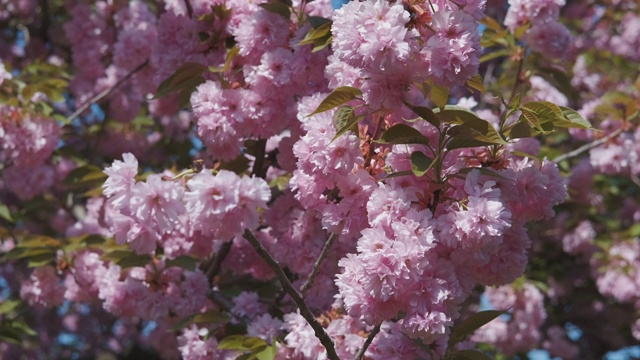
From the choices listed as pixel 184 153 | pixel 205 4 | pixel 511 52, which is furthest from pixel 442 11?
pixel 184 153

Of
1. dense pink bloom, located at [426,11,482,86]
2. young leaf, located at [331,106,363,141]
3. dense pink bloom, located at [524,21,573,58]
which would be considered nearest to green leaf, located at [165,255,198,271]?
young leaf, located at [331,106,363,141]

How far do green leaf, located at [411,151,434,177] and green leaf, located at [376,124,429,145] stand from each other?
0.04m

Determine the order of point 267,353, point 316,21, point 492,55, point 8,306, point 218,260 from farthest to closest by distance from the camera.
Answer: point 8,306, point 492,55, point 218,260, point 316,21, point 267,353

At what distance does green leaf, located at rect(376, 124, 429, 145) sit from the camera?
5.86 ft

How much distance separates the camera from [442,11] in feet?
5.88

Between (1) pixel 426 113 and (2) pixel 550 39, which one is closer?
(1) pixel 426 113

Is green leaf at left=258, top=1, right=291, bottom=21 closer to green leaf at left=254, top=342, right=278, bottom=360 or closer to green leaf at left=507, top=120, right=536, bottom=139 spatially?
green leaf at left=507, top=120, right=536, bottom=139

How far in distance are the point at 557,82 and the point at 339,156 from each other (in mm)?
2046

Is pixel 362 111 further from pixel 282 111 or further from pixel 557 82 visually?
pixel 557 82

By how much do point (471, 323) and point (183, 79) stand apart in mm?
1387

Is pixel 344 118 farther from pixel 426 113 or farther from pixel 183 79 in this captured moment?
pixel 183 79

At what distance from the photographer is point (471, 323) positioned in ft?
6.60

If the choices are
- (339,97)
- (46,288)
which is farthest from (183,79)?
(46,288)

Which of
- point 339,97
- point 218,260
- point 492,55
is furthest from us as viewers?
point 492,55
